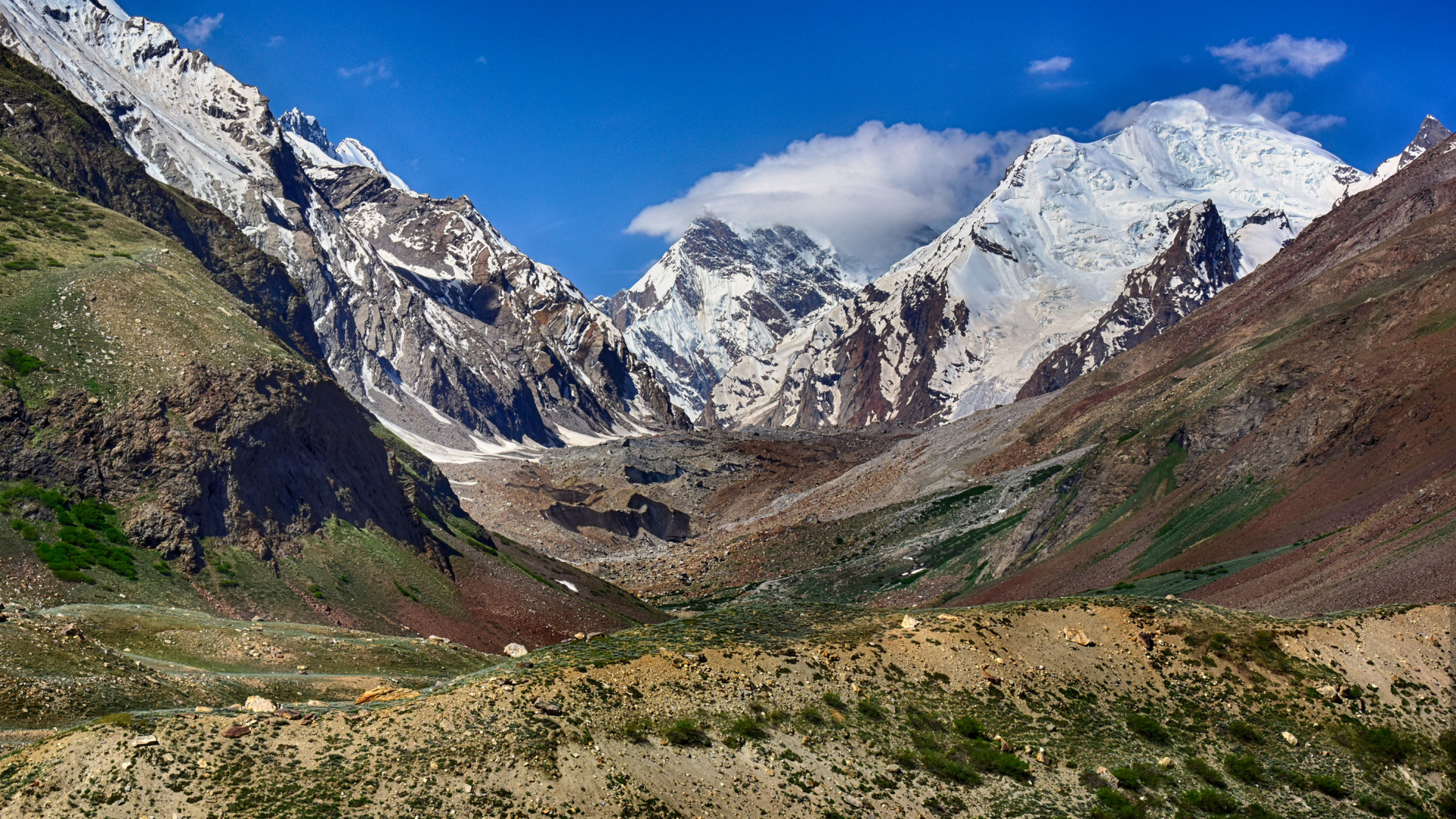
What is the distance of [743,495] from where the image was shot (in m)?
177

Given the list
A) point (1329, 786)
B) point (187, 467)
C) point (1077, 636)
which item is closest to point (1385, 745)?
point (1329, 786)

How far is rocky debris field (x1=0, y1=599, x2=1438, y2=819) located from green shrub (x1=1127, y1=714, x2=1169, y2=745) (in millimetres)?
43

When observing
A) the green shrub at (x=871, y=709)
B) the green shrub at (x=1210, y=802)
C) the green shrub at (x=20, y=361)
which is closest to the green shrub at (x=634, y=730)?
the green shrub at (x=871, y=709)

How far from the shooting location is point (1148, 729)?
27422 millimetres

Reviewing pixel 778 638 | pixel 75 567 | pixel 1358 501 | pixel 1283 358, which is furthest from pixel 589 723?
pixel 1283 358

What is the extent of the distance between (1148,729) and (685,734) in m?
12.9

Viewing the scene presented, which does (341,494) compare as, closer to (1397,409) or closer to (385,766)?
(385,766)

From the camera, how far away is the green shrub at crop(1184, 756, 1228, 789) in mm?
25797

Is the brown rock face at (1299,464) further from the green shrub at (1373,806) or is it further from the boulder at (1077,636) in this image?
the boulder at (1077,636)

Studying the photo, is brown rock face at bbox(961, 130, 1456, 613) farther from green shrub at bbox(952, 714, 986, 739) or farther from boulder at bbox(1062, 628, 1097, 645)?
green shrub at bbox(952, 714, 986, 739)

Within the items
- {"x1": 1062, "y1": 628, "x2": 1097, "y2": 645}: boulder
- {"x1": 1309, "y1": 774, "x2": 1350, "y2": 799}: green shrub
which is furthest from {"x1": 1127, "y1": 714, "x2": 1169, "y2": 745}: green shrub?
{"x1": 1309, "y1": 774, "x2": 1350, "y2": 799}: green shrub

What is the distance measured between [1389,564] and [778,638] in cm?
2978

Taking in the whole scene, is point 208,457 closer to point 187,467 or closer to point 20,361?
point 187,467

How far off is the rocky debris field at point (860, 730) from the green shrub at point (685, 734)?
0.05 m
